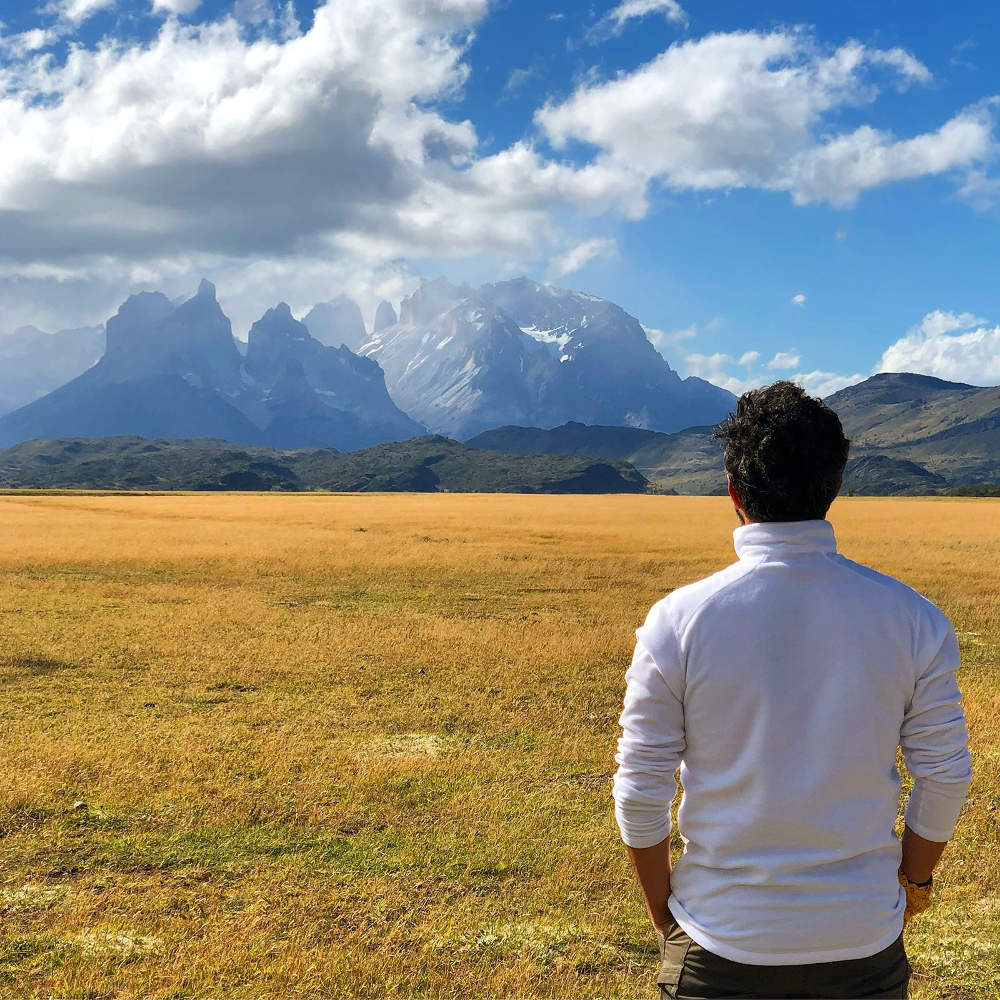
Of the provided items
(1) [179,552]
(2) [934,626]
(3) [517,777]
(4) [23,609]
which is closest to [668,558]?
(1) [179,552]

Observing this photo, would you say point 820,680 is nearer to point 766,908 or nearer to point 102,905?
point 766,908

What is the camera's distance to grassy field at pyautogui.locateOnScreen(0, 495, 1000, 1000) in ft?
24.2

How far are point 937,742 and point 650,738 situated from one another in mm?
1185

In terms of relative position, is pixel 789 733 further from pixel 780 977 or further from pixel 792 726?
pixel 780 977

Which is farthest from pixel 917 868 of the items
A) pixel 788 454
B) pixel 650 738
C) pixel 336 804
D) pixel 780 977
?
pixel 336 804

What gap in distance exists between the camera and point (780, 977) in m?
3.18

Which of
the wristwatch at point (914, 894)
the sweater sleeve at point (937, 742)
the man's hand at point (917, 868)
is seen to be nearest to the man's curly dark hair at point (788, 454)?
the sweater sleeve at point (937, 742)

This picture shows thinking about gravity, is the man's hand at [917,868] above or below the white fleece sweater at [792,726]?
below

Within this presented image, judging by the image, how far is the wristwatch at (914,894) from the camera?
3.56 m

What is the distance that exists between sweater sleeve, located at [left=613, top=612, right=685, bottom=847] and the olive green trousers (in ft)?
1.55

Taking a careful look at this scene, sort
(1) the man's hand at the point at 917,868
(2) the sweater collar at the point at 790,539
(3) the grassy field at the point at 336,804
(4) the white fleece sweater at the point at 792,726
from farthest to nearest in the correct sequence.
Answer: (3) the grassy field at the point at 336,804 → (1) the man's hand at the point at 917,868 → (2) the sweater collar at the point at 790,539 → (4) the white fleece sweater at the point at 792,726

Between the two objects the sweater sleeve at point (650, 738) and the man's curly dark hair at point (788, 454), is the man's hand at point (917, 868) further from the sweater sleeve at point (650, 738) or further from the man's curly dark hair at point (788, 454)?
the man's curly dark hair at point (788, 454)

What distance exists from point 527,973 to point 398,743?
6722 millimetres

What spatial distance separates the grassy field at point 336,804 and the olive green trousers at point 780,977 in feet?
14.0
